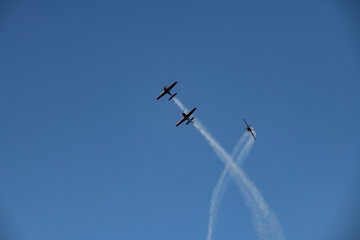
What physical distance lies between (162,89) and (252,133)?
3536 cm

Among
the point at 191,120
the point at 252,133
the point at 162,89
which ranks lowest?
the point at 252,133

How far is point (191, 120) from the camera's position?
95.5 metres

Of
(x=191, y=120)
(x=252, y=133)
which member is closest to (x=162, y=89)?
(x=191, y=120)

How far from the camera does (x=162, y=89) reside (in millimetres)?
93250

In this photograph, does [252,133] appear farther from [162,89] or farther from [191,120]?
[162,89]

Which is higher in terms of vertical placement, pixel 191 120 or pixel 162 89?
pixel 162 89

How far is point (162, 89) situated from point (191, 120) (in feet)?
48.2

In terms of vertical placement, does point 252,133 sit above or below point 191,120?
below

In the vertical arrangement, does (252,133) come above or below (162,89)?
below

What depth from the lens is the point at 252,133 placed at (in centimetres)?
9725

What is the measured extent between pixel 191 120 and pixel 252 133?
2228 cm
